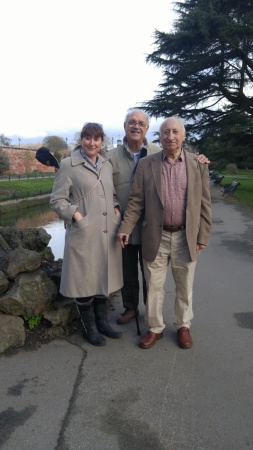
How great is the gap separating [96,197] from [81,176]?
235mm

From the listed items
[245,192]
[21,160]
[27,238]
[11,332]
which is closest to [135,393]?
[11,332]

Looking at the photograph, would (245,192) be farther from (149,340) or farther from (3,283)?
(3,283)

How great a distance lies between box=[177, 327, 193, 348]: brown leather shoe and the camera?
11.6ft

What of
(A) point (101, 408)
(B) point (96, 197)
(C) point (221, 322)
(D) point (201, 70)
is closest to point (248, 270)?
(C) point (221, 322)

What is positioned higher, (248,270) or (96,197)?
(96,197)

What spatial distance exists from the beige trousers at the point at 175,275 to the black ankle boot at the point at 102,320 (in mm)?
380

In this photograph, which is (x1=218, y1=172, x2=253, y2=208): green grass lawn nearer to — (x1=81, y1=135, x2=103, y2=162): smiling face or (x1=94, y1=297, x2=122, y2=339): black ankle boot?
(x1=94, y1=297, x2=122, y2=339): black ankle boot

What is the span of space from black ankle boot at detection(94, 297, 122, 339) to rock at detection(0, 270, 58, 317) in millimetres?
454

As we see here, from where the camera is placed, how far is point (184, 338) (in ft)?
11.8

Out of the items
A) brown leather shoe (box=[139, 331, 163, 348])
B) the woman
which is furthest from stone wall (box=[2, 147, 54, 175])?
brown leather shoe (box=[139, 331, 163, 348])

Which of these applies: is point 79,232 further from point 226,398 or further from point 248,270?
point 248,270

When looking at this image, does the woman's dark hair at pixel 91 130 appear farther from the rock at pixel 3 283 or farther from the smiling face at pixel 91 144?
the rock at pixel 3 283

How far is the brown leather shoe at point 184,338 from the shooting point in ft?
11.6

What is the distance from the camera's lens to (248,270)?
6133mm
